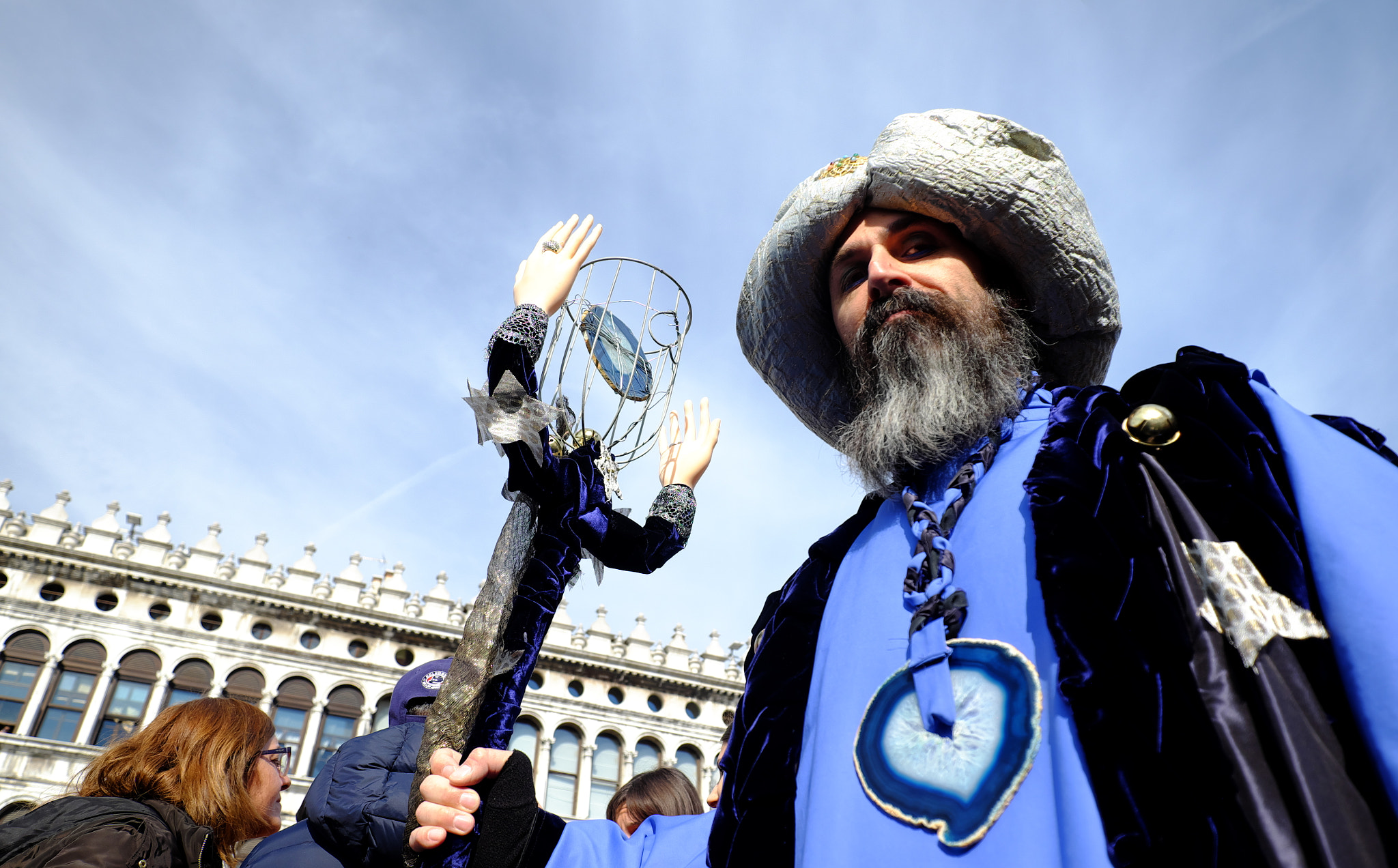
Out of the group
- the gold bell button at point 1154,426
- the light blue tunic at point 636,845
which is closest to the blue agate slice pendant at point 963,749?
the gold bell button at point 1154,426

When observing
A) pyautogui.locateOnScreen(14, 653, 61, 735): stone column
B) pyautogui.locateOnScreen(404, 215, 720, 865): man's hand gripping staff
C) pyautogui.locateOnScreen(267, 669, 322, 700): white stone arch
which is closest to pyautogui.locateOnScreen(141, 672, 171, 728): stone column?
pyautogui.locateOnScreen(14, 653, 61, 735): stone column

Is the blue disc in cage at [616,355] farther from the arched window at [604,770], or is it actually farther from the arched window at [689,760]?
the arched window at [689,760]

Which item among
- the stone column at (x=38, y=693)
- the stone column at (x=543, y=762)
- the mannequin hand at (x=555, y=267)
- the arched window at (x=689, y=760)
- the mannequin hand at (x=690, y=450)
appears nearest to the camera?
the mannequin hand at (x=555, y=267)

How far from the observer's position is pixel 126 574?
18328 millimetres

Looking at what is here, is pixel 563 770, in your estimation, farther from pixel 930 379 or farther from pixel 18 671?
pixel 930 379

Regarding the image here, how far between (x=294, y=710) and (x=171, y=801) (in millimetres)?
18523

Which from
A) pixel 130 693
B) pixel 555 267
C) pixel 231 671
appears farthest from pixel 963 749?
pixel 130 693

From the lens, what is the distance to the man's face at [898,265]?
5.23 feet

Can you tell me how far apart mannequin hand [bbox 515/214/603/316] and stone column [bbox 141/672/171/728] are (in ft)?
65.7

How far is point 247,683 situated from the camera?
18516mm

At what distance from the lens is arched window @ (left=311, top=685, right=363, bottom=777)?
61.4ft

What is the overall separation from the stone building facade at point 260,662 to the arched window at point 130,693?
0.03m

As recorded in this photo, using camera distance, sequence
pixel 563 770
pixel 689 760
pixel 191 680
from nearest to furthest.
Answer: pixel 191 680
pixel 563 770
pixel 689 760

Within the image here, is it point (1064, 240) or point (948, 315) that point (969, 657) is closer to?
point (948, 315)
